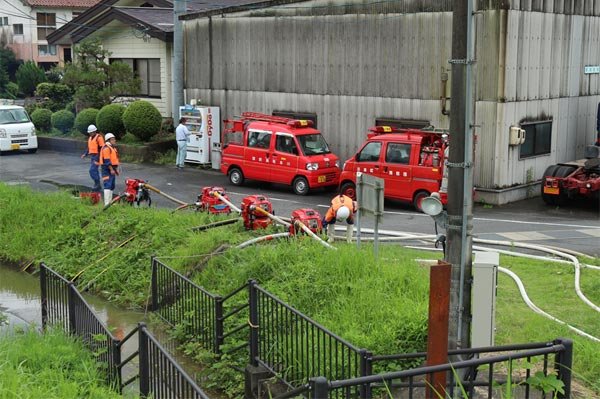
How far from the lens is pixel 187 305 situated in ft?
39.1

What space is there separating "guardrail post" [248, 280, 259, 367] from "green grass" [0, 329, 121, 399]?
1.79m

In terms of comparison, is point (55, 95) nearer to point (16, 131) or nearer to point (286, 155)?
point (16, 131)

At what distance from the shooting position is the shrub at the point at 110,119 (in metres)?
30.5

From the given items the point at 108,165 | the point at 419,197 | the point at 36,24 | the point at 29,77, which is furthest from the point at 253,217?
the point at 36,24

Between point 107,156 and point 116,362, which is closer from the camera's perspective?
point 116,362

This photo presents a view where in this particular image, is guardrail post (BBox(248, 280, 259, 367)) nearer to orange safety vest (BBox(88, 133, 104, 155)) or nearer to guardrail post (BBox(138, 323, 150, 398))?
guardrail post (BBox(138, 323, 150, 398))

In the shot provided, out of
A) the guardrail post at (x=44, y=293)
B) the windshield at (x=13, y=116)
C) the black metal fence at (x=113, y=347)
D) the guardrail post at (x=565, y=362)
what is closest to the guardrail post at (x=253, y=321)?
the black metal fence at (x=113, y=347)

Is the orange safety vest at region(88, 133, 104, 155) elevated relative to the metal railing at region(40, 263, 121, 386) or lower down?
elevated

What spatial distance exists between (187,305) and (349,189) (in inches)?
402

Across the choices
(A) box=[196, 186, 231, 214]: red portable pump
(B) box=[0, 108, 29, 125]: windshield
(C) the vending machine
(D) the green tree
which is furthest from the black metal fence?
(D) the green tree

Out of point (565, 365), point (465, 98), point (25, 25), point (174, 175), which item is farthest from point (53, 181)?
point (25, 25)

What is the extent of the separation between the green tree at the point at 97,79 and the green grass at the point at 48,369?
75.2ft

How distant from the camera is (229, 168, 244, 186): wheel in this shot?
24266 millimetres

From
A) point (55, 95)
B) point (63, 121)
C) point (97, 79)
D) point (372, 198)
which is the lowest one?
point (372, 198)
